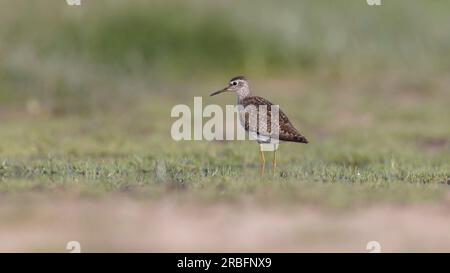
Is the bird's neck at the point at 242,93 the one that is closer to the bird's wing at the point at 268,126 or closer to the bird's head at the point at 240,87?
the bird's head at the point at 240,87

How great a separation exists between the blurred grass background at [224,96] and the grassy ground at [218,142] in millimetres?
31

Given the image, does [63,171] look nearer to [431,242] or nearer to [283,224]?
[283,224]

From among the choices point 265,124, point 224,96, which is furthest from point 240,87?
point 224,96

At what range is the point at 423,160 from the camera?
36.1 feet

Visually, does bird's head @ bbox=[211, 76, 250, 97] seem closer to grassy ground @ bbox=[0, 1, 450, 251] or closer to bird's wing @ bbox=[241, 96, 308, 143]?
bird's wing @ bbox=[241, 96, 308, 143]

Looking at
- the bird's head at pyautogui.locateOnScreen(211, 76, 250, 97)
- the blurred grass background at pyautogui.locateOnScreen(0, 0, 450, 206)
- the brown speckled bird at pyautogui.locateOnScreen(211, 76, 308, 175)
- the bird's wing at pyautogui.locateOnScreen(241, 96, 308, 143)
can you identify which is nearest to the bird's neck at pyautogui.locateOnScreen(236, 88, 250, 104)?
the bird's head at pyautogui.locateOnScreen(211, 76, 250, 97)

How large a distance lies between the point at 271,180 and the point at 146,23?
9.60 meters

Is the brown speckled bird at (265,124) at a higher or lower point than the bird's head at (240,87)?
lower

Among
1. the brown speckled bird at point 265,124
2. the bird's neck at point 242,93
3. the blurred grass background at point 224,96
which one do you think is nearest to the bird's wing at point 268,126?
the brown speckled bird at point 265,124

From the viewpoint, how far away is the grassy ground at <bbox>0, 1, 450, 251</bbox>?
7.50 metres

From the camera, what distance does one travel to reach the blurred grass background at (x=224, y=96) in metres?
9.27

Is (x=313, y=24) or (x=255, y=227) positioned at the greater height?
(x=313, y=24)

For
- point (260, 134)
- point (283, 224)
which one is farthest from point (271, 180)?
point (283, 224)

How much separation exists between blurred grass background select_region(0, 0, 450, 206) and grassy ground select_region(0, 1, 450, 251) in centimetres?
3
